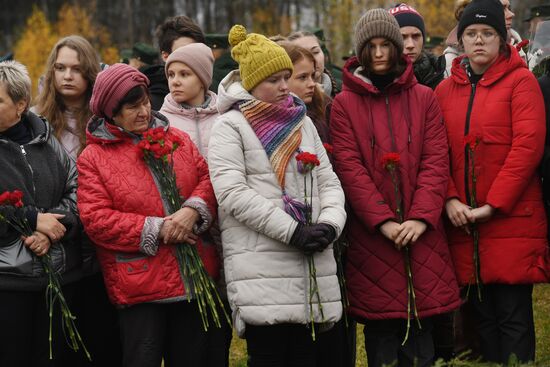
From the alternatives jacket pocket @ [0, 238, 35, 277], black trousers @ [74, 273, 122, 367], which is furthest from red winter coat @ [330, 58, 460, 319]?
jacket pocket @ [0, 238, 35, 277]

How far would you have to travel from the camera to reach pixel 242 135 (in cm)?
472

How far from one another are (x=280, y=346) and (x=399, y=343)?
82 cm

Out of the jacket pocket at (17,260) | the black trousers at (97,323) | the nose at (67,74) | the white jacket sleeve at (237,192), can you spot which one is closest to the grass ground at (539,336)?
the black trousers at (97,323)

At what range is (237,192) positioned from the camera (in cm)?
457

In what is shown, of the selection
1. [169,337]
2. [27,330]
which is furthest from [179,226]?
[27,330]

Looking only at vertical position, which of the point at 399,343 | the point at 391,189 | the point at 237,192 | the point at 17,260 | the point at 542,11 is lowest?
the point at 399,343

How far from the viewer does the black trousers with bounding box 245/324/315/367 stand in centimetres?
471

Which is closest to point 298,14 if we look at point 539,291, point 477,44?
point 539,291

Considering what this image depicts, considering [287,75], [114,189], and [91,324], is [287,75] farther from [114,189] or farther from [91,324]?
[91,324]

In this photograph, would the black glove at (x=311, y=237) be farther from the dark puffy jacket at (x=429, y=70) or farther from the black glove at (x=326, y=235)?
the dark puffy jacket at (x=429, y=70)

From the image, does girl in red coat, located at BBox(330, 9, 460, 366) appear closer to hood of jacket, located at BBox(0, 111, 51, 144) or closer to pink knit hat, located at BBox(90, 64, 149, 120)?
pink knit hat, located at BBox(90, 64, 149, 120)

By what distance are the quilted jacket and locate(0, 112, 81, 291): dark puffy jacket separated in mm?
689

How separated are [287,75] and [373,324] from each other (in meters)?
1.57

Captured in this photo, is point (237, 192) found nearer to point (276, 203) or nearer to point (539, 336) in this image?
point (276, 203)
